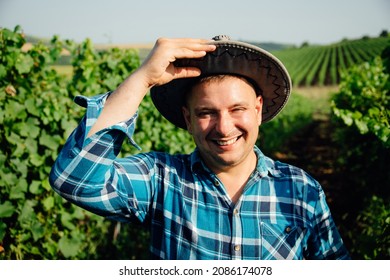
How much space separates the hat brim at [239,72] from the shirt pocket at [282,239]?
0.67 meters

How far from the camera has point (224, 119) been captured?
1.55 metres

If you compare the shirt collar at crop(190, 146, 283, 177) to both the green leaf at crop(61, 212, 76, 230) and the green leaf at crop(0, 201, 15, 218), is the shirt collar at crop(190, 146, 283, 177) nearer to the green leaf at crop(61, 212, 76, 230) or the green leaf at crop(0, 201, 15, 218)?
the green leaf at crop(0, 201, 15, 218)

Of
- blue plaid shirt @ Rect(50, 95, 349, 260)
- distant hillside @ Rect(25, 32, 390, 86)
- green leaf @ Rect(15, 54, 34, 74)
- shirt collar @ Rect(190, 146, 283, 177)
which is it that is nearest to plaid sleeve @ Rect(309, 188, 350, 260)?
Result: blue plaid shirt @ Rect(50, 95, 349, 260)

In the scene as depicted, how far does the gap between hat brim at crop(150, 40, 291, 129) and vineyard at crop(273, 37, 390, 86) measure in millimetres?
31315

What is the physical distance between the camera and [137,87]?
145 cm

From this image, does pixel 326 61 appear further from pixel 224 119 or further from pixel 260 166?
pixel 224 119

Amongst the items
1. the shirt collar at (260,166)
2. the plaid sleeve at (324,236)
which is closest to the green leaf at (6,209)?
the shirt collar at (260,166)

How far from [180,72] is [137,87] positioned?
232mm

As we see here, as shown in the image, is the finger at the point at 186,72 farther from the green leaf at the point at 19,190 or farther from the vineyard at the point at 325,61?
the vineyard at the point at 325,61

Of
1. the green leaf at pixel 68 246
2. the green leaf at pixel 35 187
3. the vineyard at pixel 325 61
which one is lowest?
the green leaf at pixel 68 246

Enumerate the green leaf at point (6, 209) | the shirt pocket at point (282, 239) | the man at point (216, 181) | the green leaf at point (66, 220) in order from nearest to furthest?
1. the man at point (216, 181)
2. the shirt pocket at point (282, 239)
3. the green leaf at point (6, 209)
4. the green leaf at point (66, 220)

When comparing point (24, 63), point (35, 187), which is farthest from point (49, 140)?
point (24, 63)

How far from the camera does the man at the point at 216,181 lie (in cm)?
149

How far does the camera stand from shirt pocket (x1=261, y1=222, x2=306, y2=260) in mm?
1596
